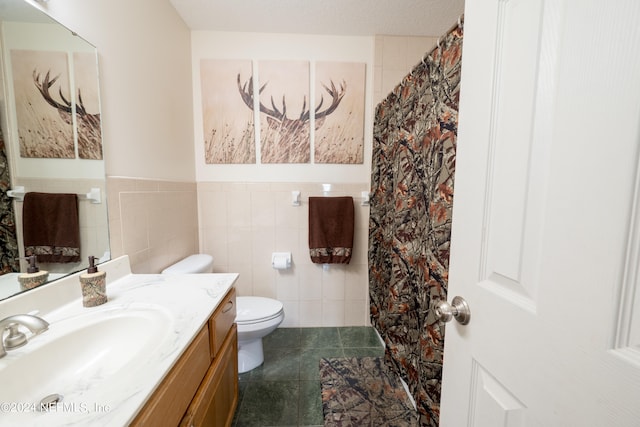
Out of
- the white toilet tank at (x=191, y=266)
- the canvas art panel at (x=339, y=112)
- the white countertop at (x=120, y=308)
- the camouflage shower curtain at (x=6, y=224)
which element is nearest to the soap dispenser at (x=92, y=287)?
the white countertop at (x=120, y=308)

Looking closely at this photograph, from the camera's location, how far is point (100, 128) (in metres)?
1.04

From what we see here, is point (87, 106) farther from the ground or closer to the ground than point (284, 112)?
closer to the ground

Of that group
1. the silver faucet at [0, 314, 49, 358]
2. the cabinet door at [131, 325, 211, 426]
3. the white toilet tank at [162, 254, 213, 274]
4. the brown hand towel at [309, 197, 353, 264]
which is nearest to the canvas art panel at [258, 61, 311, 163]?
the brown hand towel at [309, 197, 353, 264]

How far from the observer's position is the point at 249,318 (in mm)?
1476

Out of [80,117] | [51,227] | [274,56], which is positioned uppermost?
[274,56]

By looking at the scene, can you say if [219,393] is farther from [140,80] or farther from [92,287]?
[140,80]

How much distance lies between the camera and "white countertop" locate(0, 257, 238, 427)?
18.8 inches

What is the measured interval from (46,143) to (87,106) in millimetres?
245

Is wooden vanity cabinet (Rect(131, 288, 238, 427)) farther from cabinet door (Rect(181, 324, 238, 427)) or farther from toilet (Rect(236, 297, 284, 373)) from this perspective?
toilet (Rect(236, 297, 284, 373))

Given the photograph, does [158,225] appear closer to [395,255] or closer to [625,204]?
[395,255]

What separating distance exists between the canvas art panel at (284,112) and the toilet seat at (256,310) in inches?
42.1

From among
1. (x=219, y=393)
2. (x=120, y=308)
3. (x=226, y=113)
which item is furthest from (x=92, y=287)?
(x=226, y=113)

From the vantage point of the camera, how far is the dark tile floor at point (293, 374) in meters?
1.31

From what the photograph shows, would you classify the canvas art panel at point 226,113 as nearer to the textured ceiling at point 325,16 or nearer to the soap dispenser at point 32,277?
the textured ceiling at point 325,16
